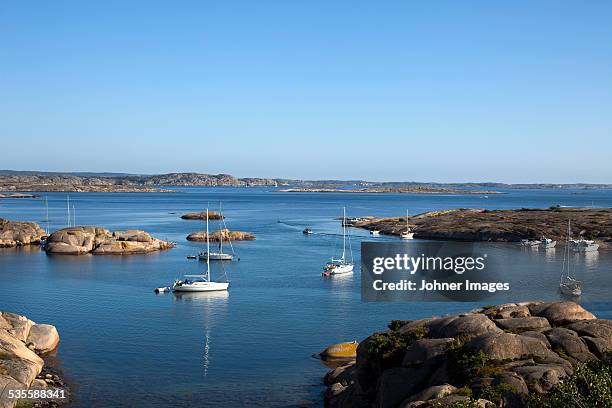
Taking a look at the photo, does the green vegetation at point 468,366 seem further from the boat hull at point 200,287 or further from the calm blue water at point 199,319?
the boat hull at point 200,287

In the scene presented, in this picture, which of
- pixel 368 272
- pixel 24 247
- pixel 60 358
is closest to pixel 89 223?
pixel 24 247

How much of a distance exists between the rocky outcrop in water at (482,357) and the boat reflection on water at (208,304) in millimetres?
17782

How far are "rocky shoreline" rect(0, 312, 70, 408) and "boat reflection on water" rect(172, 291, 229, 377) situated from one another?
9840 mm

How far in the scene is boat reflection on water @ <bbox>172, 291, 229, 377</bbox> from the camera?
47.0 m

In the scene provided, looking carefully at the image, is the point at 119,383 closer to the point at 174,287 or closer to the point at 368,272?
the point at 174,287

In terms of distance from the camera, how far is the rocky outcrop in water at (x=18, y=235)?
352 feet

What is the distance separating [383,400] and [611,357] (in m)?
8.25

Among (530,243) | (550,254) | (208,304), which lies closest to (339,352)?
(208,304)

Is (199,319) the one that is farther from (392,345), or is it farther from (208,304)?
(392,345)

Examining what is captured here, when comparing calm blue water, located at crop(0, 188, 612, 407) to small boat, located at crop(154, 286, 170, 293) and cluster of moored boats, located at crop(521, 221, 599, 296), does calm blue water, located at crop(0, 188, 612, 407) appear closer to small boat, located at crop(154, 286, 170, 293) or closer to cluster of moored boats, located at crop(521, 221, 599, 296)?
small boat, located at crop(154, 286, 170, 293)

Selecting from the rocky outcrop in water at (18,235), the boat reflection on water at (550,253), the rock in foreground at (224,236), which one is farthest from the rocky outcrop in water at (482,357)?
the rocky outcrop in water at (18,235)

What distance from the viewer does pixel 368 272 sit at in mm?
86062

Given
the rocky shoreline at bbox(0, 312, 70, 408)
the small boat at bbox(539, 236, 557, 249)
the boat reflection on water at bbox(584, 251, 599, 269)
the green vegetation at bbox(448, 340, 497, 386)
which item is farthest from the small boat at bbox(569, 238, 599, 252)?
the green vegetation at bbox(448, 340, 497, 386)

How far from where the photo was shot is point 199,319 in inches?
2152
